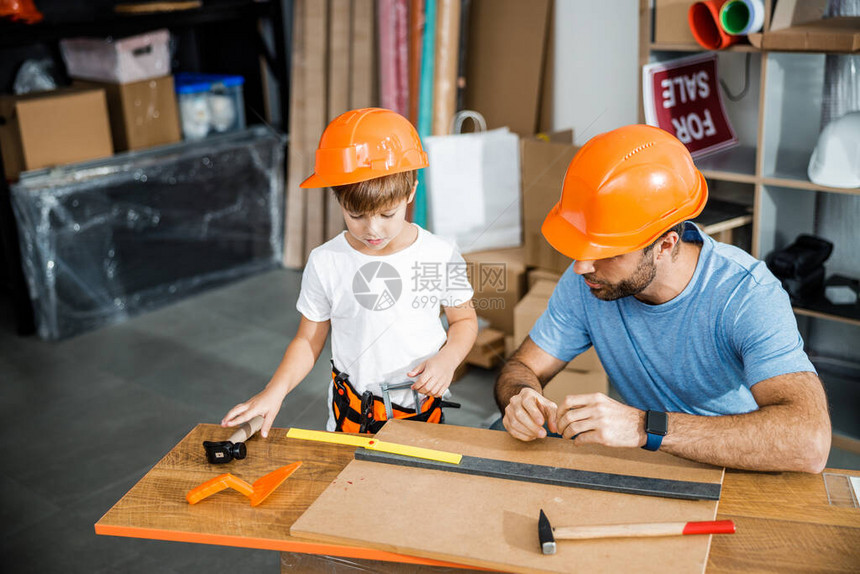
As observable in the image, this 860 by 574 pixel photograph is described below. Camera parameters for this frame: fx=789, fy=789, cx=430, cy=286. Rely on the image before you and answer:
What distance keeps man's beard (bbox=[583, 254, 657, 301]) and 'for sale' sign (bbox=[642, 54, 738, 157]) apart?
164 centimetres

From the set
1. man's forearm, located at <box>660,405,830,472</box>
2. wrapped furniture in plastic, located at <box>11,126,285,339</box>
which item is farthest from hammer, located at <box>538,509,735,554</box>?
wrapped furniture in plastic, located at <box>11,126,285,339</box>

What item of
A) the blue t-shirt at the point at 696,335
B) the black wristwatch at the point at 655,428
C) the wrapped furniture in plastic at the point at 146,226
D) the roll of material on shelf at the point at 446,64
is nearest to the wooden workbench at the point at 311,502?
the black wristwatch at the point at 655,428

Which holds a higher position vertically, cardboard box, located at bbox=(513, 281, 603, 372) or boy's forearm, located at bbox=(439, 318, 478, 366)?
boy's forearm, located at bbox=(439, 318, 478, 366)

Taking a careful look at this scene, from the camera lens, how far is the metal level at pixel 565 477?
134 centimetres

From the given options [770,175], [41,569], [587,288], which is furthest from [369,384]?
[770,175]

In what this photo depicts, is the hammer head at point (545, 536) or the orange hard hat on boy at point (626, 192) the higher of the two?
the orange hard hat on boy at point (626, 192)

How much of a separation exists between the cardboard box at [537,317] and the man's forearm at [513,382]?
1236mm

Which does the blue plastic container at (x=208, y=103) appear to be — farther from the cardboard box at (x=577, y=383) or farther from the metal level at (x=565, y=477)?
the metal level at (x=565, y=477)

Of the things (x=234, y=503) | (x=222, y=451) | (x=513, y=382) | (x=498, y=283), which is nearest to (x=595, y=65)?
(x=498, y=283)

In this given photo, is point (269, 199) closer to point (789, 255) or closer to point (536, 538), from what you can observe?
point (789, 255)

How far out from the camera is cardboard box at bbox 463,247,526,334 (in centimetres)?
351

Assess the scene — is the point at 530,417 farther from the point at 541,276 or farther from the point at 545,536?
the point at 541,276

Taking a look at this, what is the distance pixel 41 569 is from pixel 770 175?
112 inches

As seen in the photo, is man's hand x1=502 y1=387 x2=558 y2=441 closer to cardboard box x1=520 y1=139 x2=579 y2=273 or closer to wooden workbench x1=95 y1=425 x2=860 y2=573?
wooden workbench x1=95 y1=425 x2=860 y2=573
